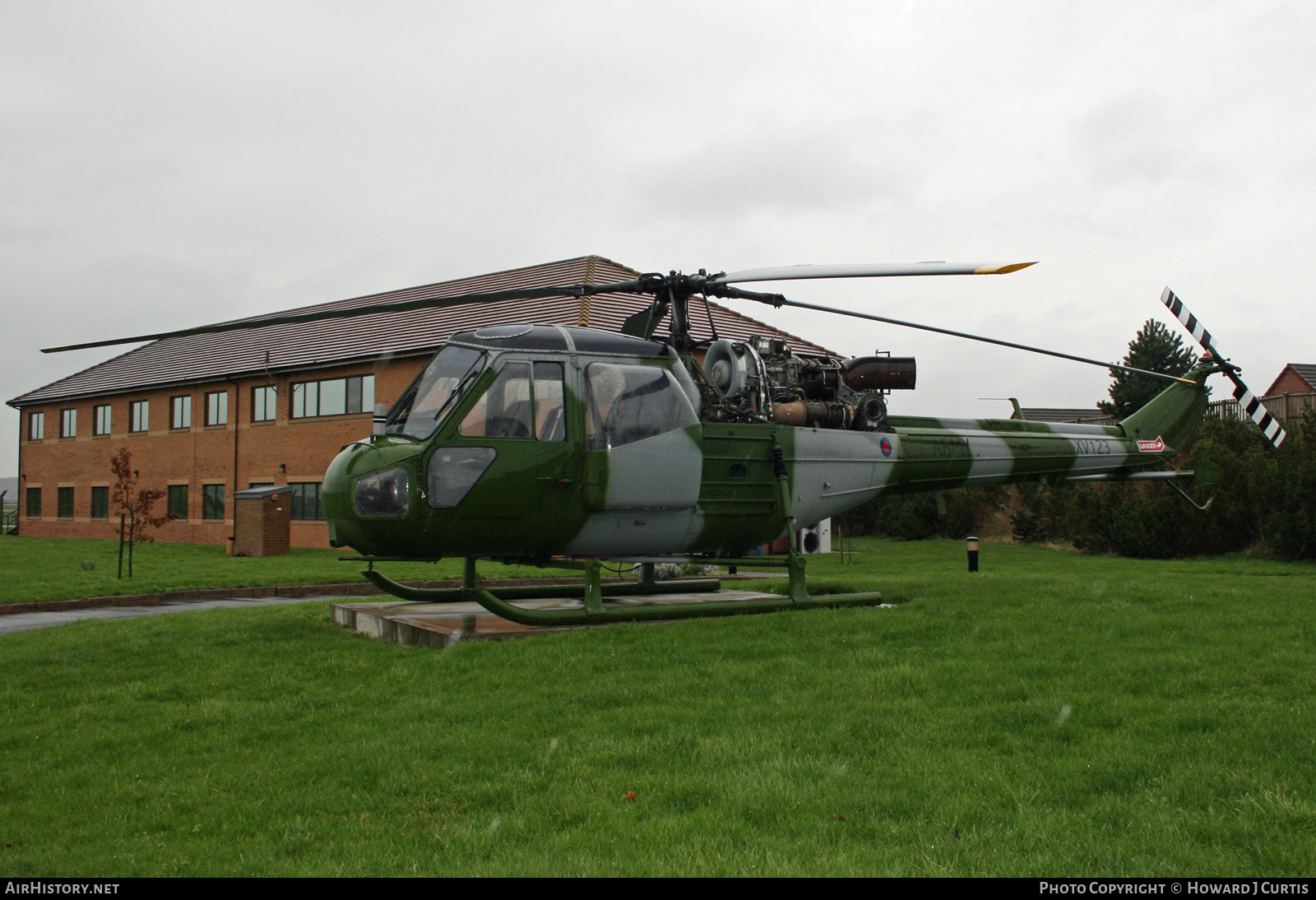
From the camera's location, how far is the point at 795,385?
10719 mm

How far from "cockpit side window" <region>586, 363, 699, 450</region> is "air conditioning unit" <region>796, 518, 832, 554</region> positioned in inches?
661

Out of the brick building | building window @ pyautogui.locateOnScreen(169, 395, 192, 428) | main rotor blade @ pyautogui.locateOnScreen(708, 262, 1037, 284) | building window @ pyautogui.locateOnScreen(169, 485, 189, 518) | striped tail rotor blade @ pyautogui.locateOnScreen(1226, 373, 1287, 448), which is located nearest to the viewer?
main rotor blade @ pyautogui.locateOnScreen(708, 262, 1037, 284)

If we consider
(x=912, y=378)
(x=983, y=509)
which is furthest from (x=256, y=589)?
(x=983, y=509)

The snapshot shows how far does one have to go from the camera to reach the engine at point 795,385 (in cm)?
1015

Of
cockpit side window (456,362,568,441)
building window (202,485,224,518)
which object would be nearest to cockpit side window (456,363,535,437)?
cockpit side window (456,362,568,441)

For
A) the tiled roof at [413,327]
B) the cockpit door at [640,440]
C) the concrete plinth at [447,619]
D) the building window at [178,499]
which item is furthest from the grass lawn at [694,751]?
the building window at [178,499]

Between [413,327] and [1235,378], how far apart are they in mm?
21850

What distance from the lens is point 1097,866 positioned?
11.0 ft

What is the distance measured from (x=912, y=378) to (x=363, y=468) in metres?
6.11

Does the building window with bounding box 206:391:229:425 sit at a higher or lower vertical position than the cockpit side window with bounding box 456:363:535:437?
higher

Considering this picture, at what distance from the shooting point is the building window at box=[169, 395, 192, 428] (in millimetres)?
34031

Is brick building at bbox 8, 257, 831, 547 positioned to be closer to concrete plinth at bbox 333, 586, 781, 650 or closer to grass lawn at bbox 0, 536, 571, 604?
grass lawn at bbox 0, 536, 571, 604

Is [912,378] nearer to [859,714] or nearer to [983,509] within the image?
[859,714]

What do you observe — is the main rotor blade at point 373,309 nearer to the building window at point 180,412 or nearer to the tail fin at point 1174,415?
the tail fin at point 1174,415
